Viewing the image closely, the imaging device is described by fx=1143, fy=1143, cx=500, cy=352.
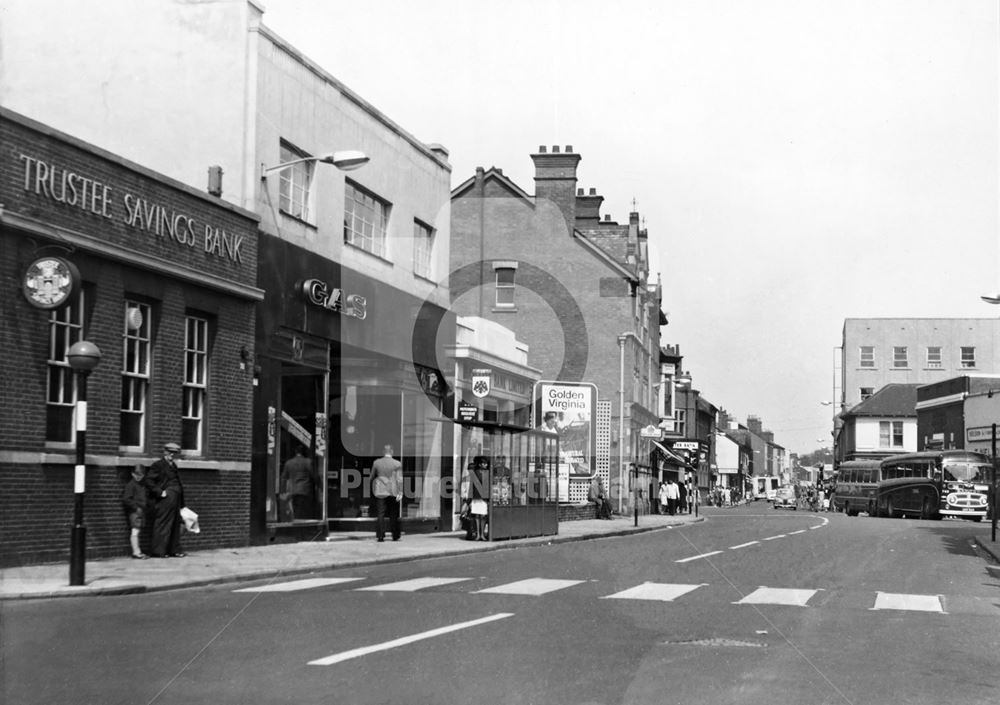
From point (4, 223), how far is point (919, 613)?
38.9 feet

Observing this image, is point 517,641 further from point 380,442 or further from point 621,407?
point 621,407

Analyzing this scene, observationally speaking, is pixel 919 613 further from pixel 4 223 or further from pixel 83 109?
pixel 83 109

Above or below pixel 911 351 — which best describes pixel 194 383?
below

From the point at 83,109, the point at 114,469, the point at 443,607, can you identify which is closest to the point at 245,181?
the point at 83,109

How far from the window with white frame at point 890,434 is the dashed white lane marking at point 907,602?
7922cm

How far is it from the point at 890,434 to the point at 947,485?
39.0m

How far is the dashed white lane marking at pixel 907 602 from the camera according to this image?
12680 millimetres

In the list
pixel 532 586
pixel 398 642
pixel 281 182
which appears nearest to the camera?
pixel 398 642

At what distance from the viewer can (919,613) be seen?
12.2m

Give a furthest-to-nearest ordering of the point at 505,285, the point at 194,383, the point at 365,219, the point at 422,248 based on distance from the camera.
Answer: the point at 505,285
the point at 422,248
the point at 365,219
the point at 194,383

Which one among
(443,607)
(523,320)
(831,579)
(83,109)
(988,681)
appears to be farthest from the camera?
(523,320)

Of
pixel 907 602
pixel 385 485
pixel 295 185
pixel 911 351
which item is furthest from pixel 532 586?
pixel 911 351

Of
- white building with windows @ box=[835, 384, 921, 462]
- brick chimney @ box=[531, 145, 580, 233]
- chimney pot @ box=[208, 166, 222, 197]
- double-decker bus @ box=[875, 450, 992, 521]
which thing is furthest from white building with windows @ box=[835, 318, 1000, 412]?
chimney pot @ box=[208, 166, 222, 197]

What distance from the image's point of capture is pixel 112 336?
1677 centimetres
